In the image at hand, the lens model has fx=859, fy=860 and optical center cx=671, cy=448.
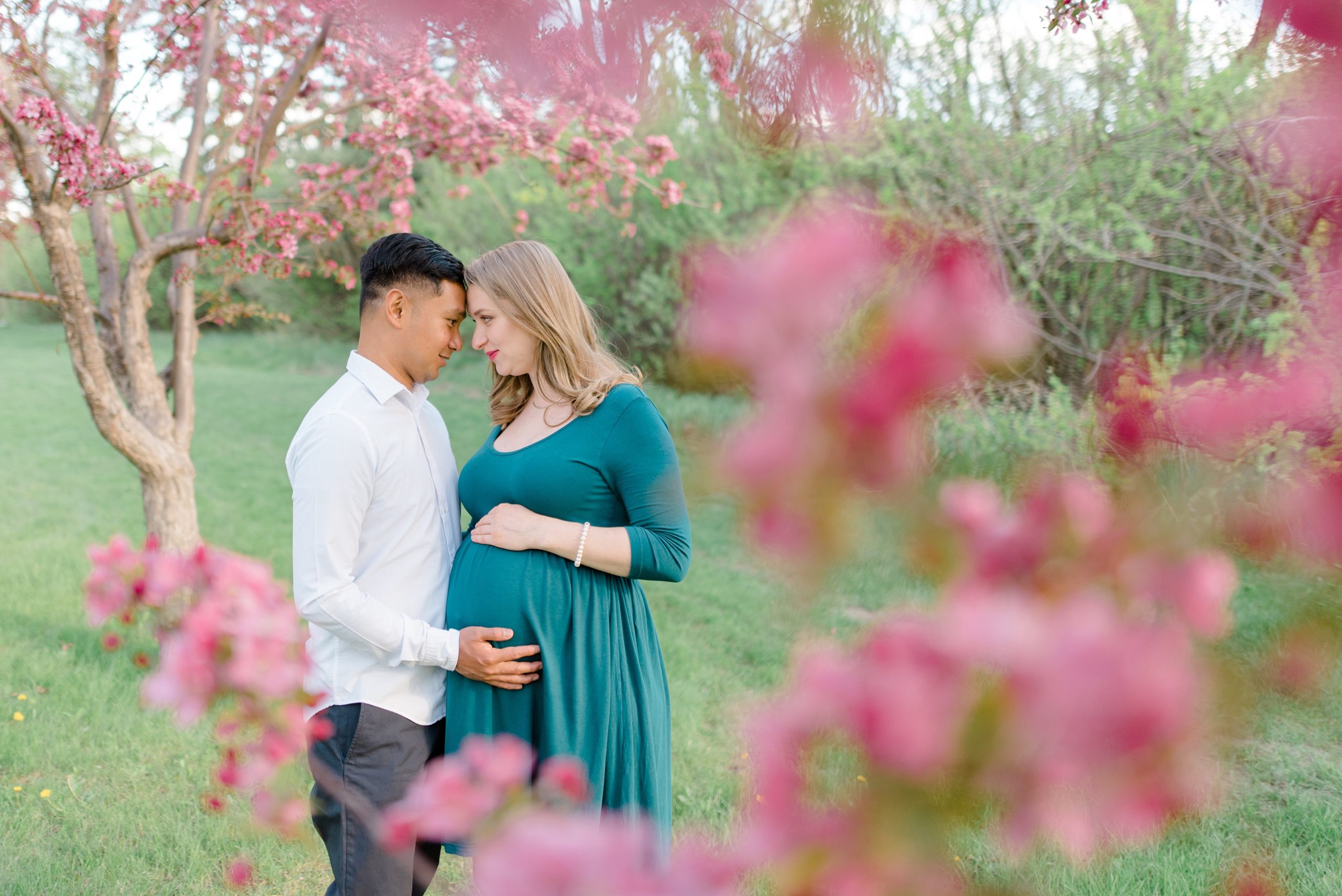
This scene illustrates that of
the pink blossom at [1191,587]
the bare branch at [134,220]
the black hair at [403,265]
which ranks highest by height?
the bare branch at [134,220]

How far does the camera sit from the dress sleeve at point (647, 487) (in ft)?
5.87

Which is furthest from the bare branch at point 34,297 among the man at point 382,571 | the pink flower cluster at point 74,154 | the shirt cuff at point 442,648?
the shirt cuff at point 442,648

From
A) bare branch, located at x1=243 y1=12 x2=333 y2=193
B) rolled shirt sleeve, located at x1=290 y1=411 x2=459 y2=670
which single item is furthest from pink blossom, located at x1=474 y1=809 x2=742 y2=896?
bare branch, located at x1=243 y1=12 x2=333 y2=193

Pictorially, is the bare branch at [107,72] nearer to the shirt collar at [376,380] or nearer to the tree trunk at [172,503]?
the tree trunk at [172,503]

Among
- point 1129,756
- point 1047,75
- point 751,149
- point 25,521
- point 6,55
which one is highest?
point 1047,75

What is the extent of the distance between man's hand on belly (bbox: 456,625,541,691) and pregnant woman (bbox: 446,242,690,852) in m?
0.04

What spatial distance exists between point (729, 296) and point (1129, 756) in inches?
10.4

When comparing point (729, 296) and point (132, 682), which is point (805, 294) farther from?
point (132, 682)

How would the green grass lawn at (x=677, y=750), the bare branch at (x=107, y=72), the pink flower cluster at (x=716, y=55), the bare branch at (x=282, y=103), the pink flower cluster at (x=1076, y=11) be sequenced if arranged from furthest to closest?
the bare branch at (x=282, y=103) → the bare branch at (x=107, y=72) → the pink flower cluster at (x=1076, y=11) → the pink flower cluster at (x=716, y=55) → the green grass lawn at (x=677, y=750)

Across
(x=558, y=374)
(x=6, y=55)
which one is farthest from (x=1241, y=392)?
(x=6, y=55)

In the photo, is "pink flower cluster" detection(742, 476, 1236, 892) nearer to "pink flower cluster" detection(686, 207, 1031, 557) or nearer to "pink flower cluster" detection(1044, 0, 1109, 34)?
"pink flower cluster" detection(686, 207, 1031, 557)

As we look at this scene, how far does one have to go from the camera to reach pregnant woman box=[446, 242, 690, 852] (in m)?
1.78

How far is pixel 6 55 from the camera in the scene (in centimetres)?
312

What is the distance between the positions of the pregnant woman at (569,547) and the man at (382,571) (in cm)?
7
